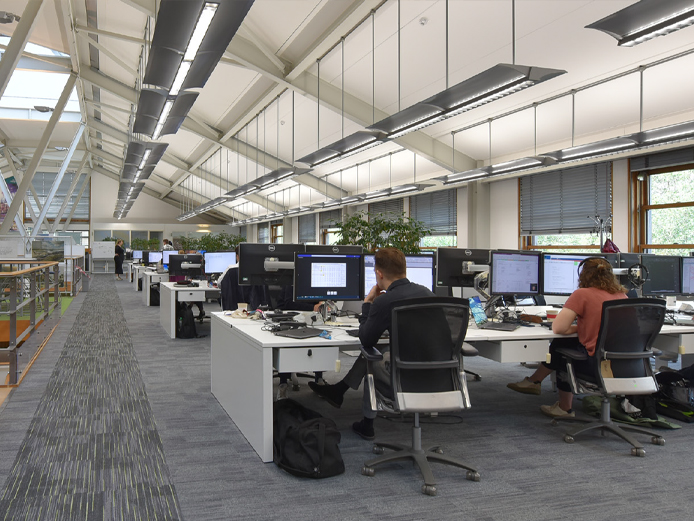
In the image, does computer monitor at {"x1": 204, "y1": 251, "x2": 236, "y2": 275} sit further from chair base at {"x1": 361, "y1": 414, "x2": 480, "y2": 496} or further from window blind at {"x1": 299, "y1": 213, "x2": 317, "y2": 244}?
window blind at {"x1": 299, "y1": 213, "x2": 317, "y2": 244}

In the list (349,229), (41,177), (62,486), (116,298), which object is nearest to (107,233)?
(41,177)

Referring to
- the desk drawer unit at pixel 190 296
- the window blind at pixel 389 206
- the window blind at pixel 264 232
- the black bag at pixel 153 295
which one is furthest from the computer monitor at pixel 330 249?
the window blind at pixel 264 232

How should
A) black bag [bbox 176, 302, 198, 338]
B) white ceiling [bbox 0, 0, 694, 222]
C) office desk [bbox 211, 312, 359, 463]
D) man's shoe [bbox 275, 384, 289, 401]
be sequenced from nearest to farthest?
office desk [bbox 211, 312, 359, 463]
man's shoe [bbox 275, 384, 289, 401]
white ceiling [bbox 0, 0, 694, 222]
black bag [bbox 176, 302, 198, 338]

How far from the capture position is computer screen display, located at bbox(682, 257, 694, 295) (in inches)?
185

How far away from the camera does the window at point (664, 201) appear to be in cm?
789

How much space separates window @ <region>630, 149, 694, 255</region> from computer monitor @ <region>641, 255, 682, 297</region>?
3844mm

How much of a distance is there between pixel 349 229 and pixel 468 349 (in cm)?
356

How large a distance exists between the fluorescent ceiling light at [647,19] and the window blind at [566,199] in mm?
6187

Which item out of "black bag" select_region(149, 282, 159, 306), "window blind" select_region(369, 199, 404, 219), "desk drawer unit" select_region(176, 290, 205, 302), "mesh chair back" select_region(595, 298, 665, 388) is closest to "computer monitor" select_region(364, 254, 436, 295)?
"mesh chair back" select_region(595, 298, 665, 388)

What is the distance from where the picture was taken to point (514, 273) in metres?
4.26

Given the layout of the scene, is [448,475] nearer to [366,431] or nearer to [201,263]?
[366,431]

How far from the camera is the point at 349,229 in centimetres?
617

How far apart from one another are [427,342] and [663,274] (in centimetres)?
329

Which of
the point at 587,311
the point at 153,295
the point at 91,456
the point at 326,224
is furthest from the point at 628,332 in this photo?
the point at 326,224
